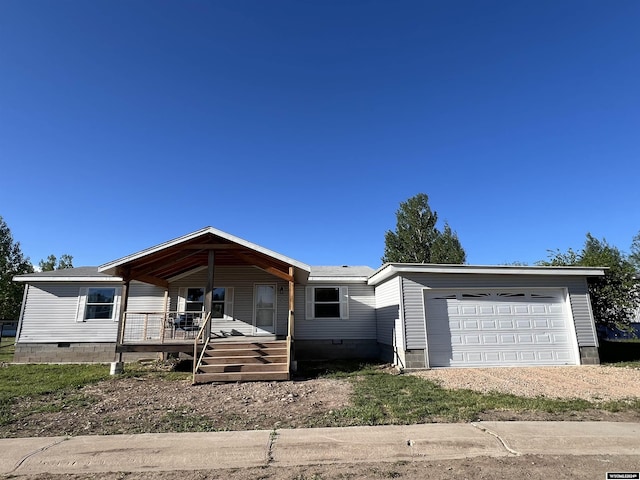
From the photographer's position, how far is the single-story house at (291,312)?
10328 mm

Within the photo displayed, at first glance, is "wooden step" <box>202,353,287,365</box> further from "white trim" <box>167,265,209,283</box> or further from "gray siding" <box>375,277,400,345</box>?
"white trim" <box>167,265,209,283</box>

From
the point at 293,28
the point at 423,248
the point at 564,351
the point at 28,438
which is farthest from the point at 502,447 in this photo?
the point at 423,248

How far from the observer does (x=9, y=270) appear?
3381cm

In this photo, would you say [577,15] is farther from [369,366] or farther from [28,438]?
[28,438]

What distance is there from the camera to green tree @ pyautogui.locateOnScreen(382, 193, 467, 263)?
32500 millimetres

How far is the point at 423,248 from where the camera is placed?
109ft

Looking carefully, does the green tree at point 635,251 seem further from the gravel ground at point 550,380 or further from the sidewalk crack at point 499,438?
the sidewalk crack at point 499,438

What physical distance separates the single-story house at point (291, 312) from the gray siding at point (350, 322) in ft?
0.13

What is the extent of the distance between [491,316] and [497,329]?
1.41 feet

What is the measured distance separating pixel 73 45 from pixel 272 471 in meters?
12.0

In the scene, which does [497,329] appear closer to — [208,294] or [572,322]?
[572,322]

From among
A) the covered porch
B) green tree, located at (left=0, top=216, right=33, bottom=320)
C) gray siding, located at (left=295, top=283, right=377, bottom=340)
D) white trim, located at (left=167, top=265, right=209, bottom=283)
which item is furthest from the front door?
green tree, located at (left=0, top=216, right=33, bottom=320)

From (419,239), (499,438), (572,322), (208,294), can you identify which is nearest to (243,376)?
(208,294)

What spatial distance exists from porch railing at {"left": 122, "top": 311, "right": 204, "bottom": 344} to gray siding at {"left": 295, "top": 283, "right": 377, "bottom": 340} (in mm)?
3756
